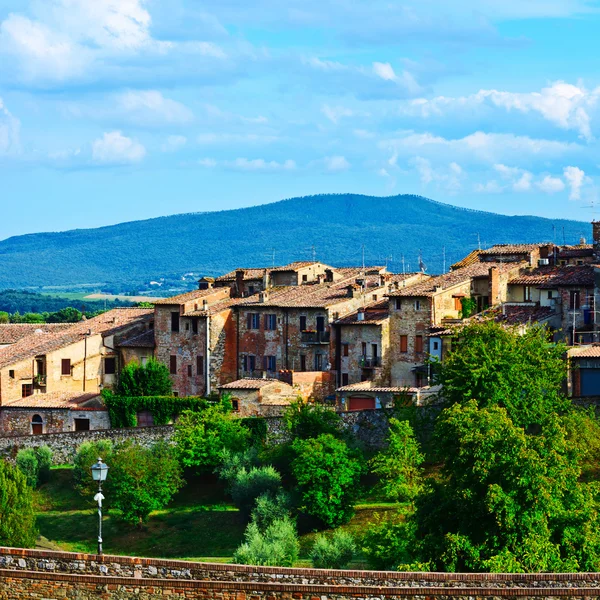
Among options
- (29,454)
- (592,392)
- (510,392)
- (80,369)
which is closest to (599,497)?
(510,392)

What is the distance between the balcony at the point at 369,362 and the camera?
69688 millimetres

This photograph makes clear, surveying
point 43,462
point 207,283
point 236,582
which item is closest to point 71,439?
point 43,462

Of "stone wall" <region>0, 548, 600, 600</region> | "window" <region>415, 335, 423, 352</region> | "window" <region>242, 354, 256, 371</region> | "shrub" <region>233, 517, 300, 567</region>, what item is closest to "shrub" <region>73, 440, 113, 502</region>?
"window" <region>242, 354, 256, 371</region>

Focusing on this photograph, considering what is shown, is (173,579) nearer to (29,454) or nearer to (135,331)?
(29,454)

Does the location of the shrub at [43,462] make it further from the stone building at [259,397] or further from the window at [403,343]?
the window at [403,343]

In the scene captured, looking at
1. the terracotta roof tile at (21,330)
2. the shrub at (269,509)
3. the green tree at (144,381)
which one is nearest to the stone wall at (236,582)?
the shrub at (269,509)

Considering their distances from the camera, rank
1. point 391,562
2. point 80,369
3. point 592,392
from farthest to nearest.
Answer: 1. point 80,369
2. point 592,392
3. point 391,562

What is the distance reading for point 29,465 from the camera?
65688mm

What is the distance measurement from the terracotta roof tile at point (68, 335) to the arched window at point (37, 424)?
4.54m

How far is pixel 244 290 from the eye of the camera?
3209 inches

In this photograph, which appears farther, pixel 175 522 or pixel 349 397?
pixel 349 397

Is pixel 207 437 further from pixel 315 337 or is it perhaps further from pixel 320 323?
pixel 320 323

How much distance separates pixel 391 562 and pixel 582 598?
1840 centimetres

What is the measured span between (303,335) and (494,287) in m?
10.1
